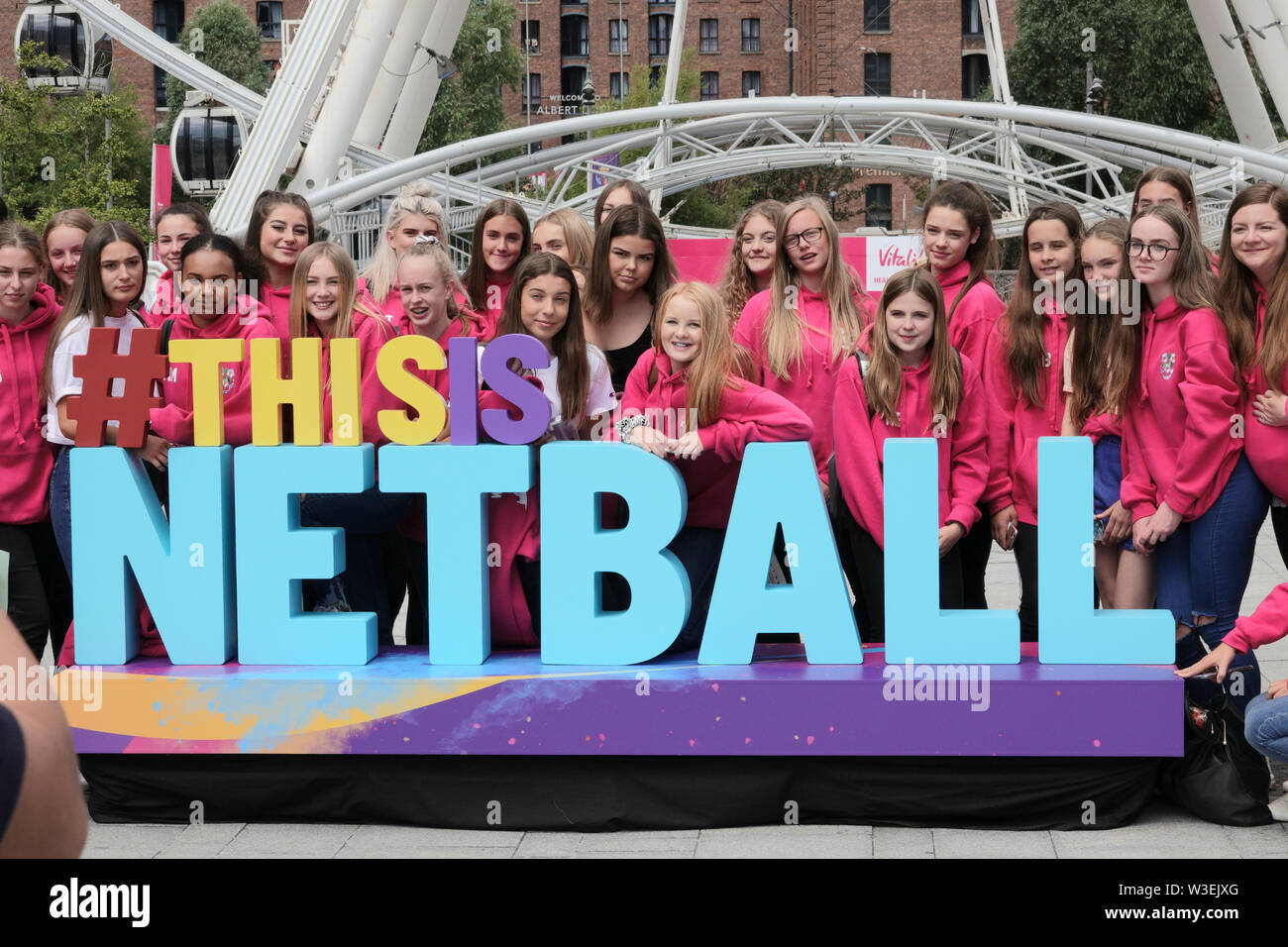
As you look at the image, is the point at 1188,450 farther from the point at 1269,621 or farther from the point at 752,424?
the point at 752,424

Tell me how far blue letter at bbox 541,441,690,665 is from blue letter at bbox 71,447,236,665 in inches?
44.5

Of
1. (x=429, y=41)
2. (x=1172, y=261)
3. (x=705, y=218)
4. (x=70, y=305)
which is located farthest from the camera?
(x=705, y=218)

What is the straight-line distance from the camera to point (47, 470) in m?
5.55

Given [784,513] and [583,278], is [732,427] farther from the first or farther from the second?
[583,278]

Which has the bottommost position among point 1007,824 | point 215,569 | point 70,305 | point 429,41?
point 1007,824

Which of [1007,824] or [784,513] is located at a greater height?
[784,513]

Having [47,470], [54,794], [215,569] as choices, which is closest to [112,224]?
[47,470]

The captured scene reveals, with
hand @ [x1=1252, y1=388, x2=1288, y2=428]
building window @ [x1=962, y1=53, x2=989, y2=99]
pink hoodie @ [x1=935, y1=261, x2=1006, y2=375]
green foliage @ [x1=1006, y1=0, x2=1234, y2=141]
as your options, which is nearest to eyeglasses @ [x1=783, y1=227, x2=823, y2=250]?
pink hoodie @ [x1=935, y1=261, x2=1006, y2=375]

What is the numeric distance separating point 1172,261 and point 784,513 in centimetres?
162

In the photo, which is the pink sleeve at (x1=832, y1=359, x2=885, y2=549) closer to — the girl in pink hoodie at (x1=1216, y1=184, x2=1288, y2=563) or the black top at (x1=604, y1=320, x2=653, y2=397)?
the black top at (x1=604, y1=320, x2=653, y2=397)

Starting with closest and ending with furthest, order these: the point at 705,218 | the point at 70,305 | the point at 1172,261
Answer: the point at 1172,261, the point at 70,305, the point at 705,218

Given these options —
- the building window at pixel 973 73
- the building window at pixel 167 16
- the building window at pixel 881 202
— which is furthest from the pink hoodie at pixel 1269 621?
the building window at pixel 167 16

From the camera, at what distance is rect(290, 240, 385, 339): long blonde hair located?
534 cm

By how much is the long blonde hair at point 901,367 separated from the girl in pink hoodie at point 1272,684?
1.19m
